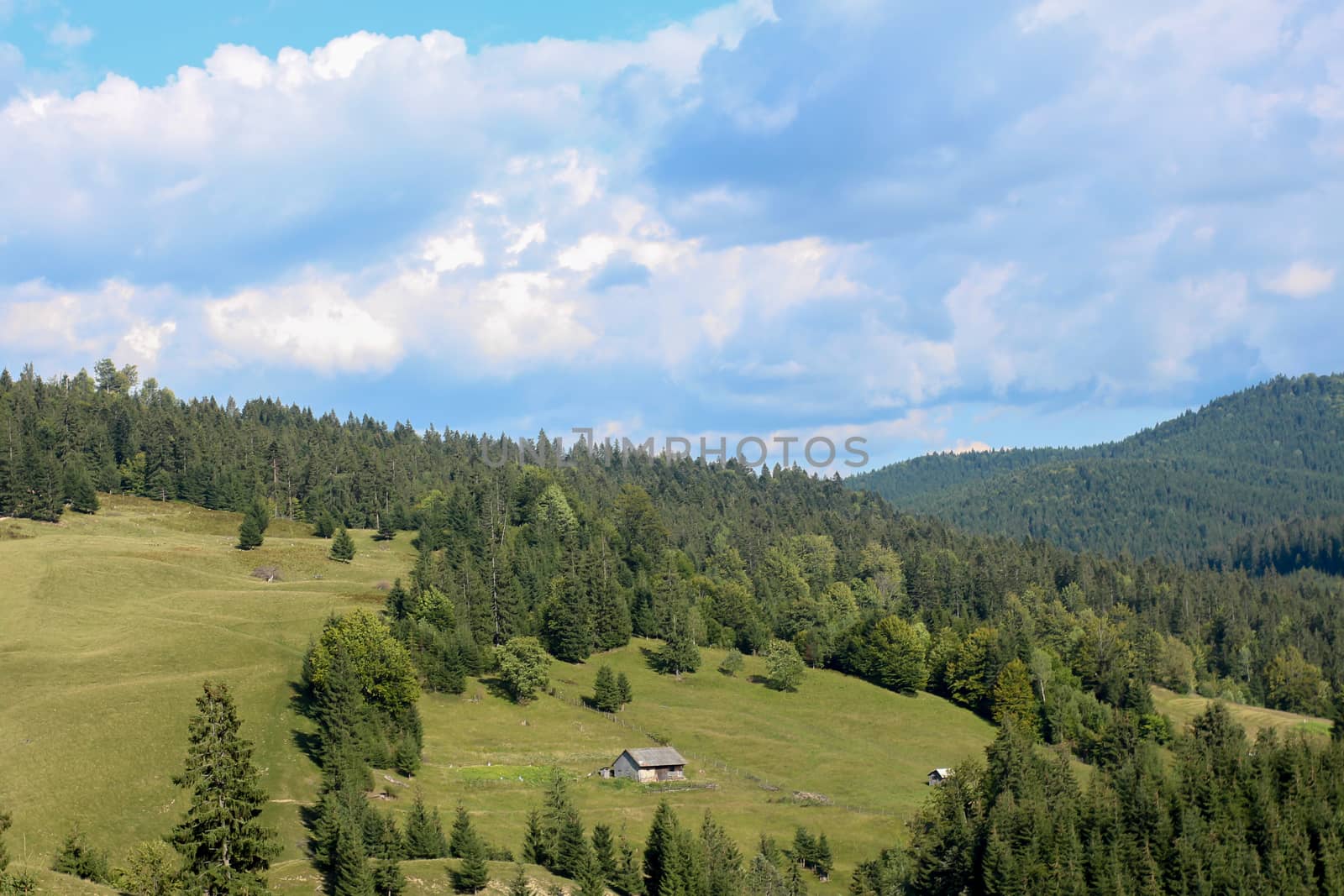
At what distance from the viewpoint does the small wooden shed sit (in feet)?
362

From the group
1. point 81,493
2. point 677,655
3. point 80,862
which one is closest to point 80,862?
point 80,862

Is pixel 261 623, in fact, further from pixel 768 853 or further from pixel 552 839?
pixel 768 853

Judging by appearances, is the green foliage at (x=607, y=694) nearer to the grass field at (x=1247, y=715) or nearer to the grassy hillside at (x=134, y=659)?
the grassy hillside at (x=134, y=659)

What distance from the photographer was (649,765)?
11075 centimetres

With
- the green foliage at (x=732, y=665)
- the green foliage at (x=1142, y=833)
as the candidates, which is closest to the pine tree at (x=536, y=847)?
the green foliage at (x=1142, y=833)

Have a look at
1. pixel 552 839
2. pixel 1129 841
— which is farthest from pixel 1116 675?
pixel 552 839

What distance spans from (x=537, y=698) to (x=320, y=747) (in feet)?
133

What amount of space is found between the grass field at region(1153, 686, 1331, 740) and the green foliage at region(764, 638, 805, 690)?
60148 mm

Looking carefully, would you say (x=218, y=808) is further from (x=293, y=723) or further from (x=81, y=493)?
(x=81, y=493)

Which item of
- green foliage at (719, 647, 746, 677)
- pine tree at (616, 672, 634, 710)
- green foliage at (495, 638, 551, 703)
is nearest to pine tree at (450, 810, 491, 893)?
green foliage at (495, 638, 551, 703)

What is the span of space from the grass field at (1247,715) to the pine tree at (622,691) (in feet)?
290

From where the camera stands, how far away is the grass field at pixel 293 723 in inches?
3110

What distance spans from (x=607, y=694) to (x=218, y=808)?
85.0 m

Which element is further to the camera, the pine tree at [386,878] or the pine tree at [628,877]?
the pine tree at [628,877]
